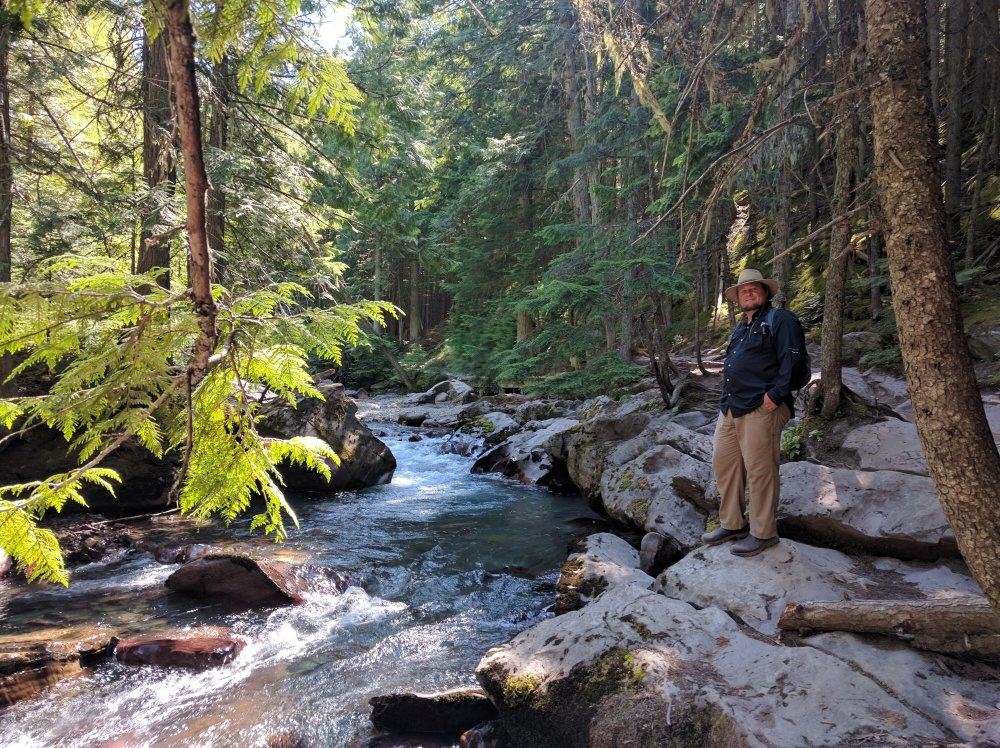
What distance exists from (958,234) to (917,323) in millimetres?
12560

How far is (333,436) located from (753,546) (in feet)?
28.3

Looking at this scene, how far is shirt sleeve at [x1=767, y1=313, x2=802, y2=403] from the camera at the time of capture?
468 cm

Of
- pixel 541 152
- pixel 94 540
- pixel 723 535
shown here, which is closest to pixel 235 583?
pixel 94 540

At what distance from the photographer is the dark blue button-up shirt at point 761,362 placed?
4703 mm

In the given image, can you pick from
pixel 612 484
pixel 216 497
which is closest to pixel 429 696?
pixel 216 497

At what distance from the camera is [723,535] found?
538cm

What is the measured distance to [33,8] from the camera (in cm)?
256

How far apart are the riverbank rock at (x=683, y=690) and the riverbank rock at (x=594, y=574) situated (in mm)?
1472

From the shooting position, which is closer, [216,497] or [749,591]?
[216,497]

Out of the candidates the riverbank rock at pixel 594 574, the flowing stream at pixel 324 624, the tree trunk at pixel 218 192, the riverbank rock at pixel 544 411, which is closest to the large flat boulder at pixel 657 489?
the riverbank rock at pixel 594 574

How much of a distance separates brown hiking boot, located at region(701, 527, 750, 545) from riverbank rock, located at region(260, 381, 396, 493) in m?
7.28

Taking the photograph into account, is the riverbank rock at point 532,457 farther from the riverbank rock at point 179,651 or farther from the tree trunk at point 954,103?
the tree trunk at point 954,103

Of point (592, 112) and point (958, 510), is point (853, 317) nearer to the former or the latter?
point (592, 112)

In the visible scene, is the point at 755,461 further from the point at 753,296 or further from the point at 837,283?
the point at 837,283
